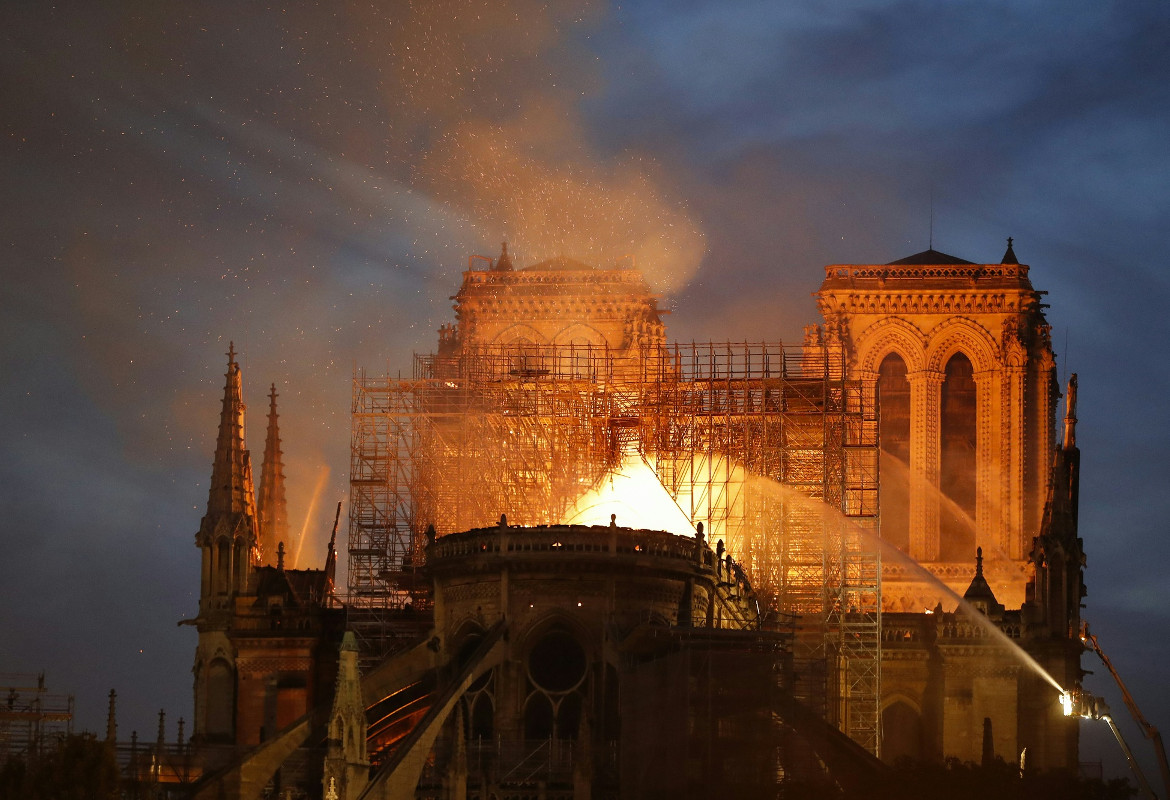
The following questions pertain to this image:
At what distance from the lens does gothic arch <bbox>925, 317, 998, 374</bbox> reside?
10344cm

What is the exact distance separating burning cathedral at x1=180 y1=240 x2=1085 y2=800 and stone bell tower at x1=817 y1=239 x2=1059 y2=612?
119 mm

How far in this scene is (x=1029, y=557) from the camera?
328 ft

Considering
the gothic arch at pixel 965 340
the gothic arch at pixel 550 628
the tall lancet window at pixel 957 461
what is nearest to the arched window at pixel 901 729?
the tall lancet window at pixel 957 461

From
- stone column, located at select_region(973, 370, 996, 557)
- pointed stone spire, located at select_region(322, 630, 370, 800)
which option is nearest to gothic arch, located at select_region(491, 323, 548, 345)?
stone column, located at select_region(973, 370, 996, 557)

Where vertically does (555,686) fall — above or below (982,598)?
below

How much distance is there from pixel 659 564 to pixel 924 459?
27831 millimetres

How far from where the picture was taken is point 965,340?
104 meters

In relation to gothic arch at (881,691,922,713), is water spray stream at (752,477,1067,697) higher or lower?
higher

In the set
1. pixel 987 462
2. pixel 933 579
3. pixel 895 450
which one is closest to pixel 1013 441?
pixel 987 462

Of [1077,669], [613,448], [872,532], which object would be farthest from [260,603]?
[1077,669]

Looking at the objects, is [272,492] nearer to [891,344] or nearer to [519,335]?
[519,335]

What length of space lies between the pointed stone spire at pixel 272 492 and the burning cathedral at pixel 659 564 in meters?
0.14

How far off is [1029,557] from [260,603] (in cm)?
3097

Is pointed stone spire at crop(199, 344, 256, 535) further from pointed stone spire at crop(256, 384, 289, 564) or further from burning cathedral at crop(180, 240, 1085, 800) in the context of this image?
pointed stone spire at crop(256, 384, 289, 564)
